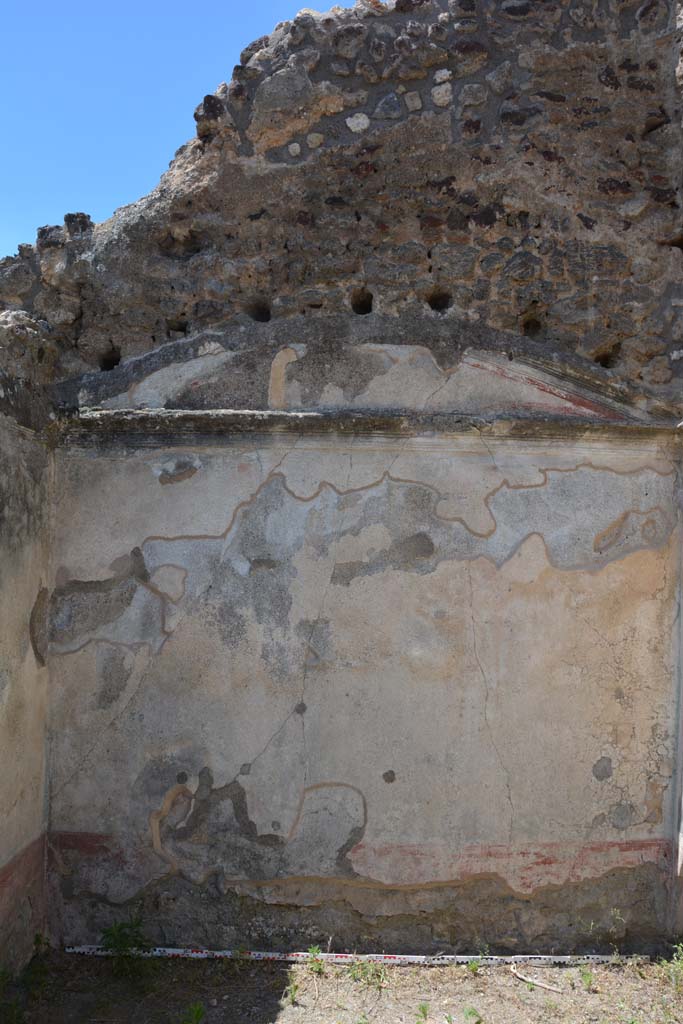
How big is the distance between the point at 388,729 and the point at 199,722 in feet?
2.28

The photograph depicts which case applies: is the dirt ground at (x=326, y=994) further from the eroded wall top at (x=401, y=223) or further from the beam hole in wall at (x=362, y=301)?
the beam hole in wall at (x=362, y=301)

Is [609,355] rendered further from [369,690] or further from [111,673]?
[111,673]

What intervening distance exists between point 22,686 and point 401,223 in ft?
7.30

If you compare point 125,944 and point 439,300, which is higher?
point 439,300

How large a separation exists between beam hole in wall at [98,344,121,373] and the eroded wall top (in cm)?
1

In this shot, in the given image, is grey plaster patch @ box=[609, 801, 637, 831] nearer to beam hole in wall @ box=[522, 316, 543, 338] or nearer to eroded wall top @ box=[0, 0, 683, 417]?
eroded wall top @ box=[0, 0, 683, 417]

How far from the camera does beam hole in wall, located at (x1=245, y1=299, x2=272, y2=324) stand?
3.21 metres

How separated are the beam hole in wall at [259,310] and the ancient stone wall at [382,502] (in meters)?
0.03

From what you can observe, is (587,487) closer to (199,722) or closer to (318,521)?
(318,521)

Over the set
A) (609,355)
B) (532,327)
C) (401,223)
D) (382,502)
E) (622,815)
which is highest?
(401,223)

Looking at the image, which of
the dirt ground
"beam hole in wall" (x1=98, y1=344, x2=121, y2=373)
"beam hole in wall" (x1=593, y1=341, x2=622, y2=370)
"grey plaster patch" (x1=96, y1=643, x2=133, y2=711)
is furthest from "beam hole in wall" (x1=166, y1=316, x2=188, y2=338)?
the dirt ground

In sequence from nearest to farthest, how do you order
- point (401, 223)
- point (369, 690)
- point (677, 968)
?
point (677, 968) → point (369, 690) → point (401, 223)

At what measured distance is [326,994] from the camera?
2697 mm

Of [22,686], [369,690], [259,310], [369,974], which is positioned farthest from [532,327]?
[369,974]
